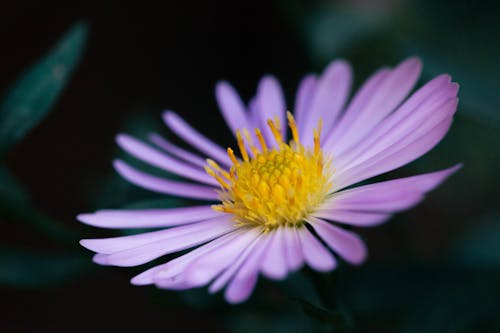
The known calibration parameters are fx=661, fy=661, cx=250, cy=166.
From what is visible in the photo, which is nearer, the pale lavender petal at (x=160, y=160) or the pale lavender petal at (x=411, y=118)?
the pale lavender petal at (x=411, y=118)

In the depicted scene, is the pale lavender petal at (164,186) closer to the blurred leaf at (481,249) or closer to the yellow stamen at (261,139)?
the yellow stamen at (261,139)

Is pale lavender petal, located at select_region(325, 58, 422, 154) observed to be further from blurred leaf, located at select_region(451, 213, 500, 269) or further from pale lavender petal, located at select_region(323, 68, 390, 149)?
blurred leaf, located at select_region(451, 213, 500, 269)

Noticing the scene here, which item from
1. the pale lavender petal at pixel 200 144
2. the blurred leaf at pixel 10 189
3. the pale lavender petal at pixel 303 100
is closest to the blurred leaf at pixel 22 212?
the blurred leaf at pixel 10 189

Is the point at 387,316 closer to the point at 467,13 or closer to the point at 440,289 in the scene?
the point at 440,289

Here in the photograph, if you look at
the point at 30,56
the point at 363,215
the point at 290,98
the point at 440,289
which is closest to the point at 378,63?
the point at 290,98

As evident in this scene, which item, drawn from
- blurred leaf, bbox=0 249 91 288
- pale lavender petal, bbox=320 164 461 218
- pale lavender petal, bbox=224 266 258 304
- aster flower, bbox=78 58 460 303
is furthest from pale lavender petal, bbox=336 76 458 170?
blurred leaf, bbox=0 249 91 288

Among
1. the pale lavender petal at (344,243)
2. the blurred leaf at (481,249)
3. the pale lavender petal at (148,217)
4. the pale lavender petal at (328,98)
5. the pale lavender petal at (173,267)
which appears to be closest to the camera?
the pale lavender petal at (344,243)
